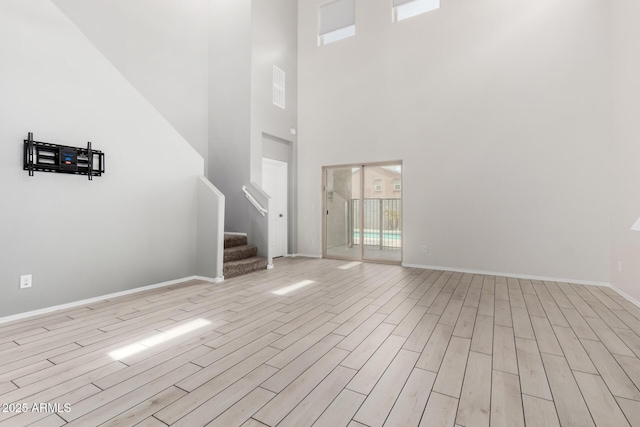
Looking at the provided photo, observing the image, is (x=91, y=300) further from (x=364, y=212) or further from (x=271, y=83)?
(x=271, y=83)

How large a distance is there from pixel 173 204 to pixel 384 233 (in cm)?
401

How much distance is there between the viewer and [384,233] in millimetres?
6133

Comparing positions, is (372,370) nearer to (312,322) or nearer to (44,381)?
(312,322)

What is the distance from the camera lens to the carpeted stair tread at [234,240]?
210 inches

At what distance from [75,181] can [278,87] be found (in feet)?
14.1

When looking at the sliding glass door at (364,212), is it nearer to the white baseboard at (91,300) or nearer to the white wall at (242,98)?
the white wall at (242,98)

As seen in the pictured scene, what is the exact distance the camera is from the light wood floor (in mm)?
1582

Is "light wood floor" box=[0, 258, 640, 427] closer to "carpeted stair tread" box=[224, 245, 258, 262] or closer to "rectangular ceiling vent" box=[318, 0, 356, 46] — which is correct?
"carpeted stair tread" box=[224, 245, 258, 262]

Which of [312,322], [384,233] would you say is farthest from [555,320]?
[384,233]

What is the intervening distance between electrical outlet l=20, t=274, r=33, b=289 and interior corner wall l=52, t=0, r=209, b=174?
3.50 m

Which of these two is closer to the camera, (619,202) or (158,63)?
(619,202)

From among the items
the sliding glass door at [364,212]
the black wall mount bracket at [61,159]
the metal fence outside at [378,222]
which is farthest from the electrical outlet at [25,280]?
the metal fence outside at [378,222]

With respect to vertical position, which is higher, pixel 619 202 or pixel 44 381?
pixel 619 202

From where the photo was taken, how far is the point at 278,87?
632 cm
